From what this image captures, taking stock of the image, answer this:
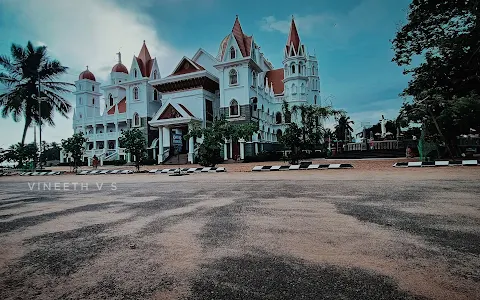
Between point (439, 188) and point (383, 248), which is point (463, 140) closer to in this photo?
point (439, 188)

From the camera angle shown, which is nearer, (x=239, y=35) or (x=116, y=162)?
(x=239, y=35)

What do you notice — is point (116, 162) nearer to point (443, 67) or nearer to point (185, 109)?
point (185, 109)

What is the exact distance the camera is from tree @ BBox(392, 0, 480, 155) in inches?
609

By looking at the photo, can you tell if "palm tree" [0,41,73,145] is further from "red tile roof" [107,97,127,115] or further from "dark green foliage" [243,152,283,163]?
"dark green foliage" [243,152,283,163]

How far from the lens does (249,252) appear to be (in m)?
2.82

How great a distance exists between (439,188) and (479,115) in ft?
41.7

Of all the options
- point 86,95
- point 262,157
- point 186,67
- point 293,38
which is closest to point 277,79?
point 293,38

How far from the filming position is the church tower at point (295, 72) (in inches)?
1753

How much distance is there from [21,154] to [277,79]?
36.0m

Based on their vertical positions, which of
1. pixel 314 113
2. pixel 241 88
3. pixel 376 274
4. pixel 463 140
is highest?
pixel 241 88

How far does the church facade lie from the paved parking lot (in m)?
20.0

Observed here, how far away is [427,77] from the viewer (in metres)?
18.8

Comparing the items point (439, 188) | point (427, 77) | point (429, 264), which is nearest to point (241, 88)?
point (427, 77)

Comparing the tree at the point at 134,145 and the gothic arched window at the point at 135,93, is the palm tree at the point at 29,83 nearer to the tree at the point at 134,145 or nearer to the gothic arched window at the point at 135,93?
the gothic arched window at the point at 135,93
